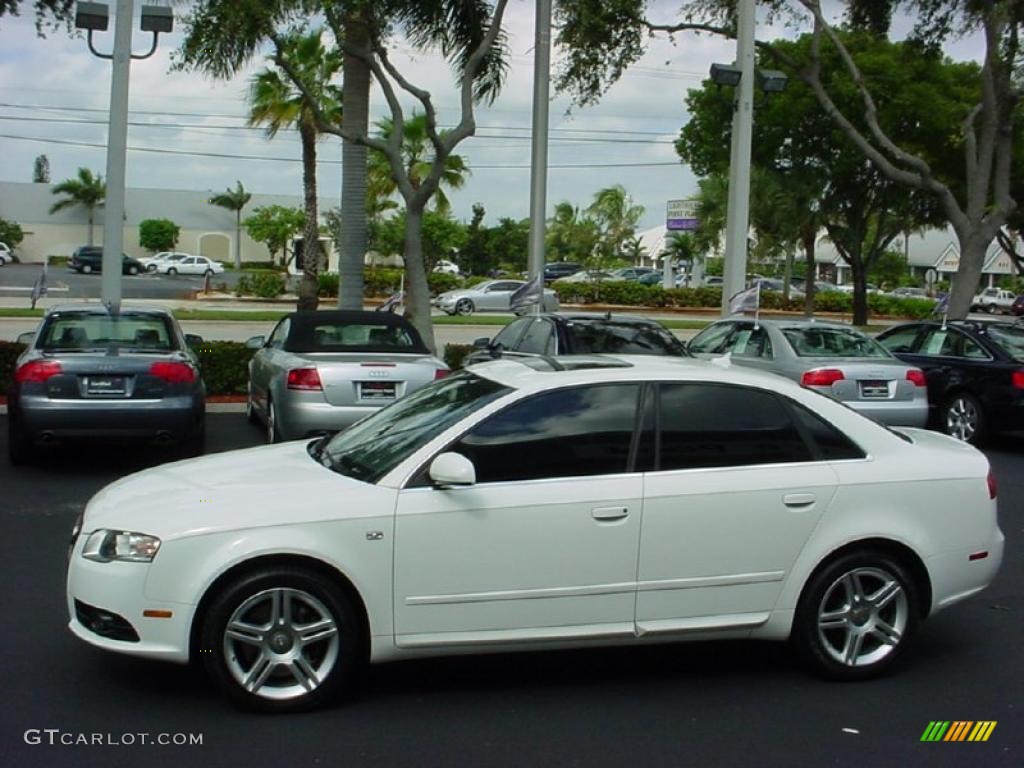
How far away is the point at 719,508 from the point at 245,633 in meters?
2.16

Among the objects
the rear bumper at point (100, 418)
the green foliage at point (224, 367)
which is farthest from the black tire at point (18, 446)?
the green foliage at point (224, 367)

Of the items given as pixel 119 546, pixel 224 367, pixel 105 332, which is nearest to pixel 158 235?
pixel 224 367

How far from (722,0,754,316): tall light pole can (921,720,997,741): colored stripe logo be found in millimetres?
12892

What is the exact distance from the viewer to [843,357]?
13.0 meters

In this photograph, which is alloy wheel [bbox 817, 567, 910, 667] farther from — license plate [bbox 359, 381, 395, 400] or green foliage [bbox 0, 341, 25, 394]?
green foliage [bbox 0, 341, 25, 394]

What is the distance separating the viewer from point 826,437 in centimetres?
573

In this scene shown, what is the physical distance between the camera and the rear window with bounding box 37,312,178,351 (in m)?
11.0

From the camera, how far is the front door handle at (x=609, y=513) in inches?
207

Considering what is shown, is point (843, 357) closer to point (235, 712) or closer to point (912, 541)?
point (912, 541)

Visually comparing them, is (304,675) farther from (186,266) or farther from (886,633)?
(186,266)

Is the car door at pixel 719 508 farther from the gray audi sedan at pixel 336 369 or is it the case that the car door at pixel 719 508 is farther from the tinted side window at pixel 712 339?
the tinted side window at pixel 712 339

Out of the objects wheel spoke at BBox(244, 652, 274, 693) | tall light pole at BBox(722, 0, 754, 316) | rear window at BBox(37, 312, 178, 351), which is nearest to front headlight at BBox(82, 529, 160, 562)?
wheel spoke at BBox(244, 652, 274, 693)

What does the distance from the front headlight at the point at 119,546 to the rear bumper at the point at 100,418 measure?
5.42 meters

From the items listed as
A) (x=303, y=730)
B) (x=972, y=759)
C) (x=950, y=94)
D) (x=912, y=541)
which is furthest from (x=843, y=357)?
(x=950, y=94)
